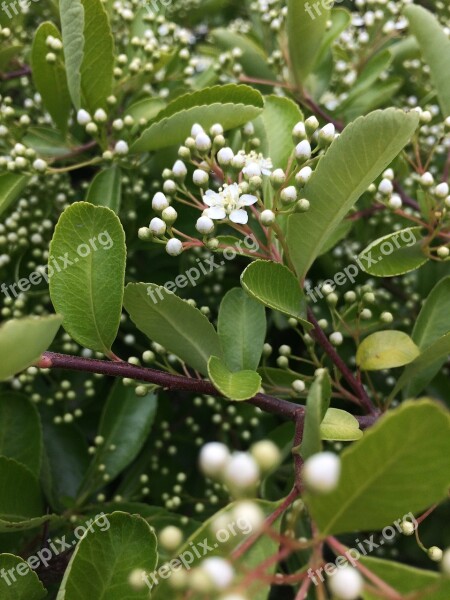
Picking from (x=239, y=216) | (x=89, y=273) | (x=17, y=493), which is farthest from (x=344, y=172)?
(x=17, y=493)

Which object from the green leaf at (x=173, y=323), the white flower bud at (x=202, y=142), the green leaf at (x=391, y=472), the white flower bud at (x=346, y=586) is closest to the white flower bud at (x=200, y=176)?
the white flower bud at (x=202, y=142)

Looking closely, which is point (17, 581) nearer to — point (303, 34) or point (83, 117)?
point (83, 117)

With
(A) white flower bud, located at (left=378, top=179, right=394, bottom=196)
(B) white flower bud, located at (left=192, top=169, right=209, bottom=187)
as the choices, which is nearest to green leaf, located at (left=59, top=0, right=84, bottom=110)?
(B) white flower bud, located at (left=192, top=169, right=209, bottom=187)

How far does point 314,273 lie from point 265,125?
2.17 ft

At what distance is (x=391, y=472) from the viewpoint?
2.65 feet

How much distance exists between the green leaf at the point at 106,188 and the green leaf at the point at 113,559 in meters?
0.96

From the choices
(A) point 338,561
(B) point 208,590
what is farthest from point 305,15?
(B) point 208,590

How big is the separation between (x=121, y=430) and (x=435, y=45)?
4.98 feet

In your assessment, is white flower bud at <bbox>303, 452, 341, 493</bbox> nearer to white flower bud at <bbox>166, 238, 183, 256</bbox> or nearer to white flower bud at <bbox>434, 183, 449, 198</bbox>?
white flower bud at <bbox>166, 238, 183, 256</bbox>

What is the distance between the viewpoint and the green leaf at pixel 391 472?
78 centimetres

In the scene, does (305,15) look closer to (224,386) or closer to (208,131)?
(208,131)

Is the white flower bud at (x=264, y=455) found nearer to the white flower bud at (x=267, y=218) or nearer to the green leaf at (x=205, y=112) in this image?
the white flower bud at (x=267, y=218)

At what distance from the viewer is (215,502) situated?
1.99 metres

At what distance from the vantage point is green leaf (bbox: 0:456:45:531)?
157 centimetres
